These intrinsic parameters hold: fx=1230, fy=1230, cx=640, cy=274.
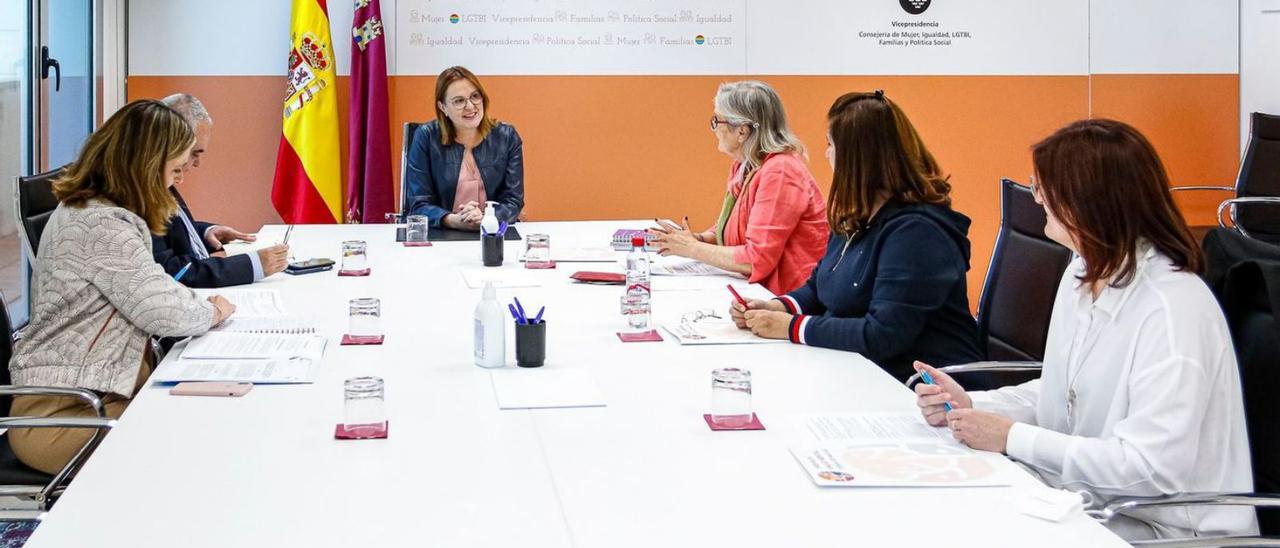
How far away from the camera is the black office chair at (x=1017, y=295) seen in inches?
115

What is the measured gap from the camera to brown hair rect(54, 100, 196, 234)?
9.30 feet

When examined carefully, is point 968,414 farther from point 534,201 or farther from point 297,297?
point 534,201

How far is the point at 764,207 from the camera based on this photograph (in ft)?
12.5

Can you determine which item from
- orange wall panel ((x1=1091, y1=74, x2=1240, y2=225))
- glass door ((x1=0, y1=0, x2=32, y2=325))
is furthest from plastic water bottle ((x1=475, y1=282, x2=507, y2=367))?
orange wall panel ((x1=1091, y1=74, x2=1240, y2=225))

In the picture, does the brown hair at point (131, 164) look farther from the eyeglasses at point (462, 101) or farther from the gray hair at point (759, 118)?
the eyeglasses at point (462, 101)

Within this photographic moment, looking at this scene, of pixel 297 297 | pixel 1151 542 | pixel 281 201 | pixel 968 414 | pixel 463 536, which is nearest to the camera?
pixel 463 536

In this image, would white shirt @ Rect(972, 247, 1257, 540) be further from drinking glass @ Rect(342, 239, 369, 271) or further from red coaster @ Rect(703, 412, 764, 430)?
drinking glass @ Rect(342, 239, 369, 271)

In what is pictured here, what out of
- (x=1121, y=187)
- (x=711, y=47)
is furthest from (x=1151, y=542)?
(x=711, y=47)

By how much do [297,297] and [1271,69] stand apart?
563 cm

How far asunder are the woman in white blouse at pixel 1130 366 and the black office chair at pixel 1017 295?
2.48 ft

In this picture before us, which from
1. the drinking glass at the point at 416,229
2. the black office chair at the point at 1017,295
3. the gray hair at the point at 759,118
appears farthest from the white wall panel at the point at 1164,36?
the drinking glass at the point at 416,229

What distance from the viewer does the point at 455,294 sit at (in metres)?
3.39

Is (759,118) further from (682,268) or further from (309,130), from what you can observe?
(309,130)

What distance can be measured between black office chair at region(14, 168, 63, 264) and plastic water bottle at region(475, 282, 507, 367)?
1278 mm
